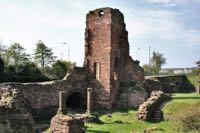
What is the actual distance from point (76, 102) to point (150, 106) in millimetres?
9002

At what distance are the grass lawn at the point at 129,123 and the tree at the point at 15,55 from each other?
101ft

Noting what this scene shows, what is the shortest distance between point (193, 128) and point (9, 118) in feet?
53.2

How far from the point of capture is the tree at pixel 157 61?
69500 mm

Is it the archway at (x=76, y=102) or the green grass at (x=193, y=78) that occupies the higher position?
the green grass at (x=193, y=78)

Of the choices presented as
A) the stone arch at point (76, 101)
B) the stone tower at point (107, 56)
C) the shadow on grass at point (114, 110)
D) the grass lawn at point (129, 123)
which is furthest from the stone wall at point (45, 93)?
the grass lawn at point (129, 123)

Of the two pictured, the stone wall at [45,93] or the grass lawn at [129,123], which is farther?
the stone wall at [45,93]

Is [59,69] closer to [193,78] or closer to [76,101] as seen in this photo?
[193,78]

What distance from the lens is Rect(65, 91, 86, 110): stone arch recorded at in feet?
112

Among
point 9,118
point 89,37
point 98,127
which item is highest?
point 89,37

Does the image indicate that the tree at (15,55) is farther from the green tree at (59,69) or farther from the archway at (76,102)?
the archway at (76,102)

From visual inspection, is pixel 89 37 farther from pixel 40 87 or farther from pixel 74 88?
pixel 40 87

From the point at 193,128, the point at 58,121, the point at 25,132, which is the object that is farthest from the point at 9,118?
the point at 193,128

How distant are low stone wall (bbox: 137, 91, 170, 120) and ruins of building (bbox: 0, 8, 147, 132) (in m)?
2.72

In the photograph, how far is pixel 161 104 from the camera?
2898 centimetres
